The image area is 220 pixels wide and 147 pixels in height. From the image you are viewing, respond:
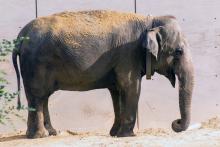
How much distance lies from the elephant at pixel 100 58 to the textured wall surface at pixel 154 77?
1.23 meters

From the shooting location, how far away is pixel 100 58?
1096 centimetres

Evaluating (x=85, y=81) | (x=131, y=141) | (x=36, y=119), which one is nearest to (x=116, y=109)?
(x=85, y=81)

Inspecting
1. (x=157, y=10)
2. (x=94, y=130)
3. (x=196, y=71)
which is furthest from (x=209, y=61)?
(x=94, y=130)

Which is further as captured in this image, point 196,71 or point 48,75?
point 196,71

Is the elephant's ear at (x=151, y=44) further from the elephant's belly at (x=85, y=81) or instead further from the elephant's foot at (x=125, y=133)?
the elephant's foot at (x=125, y=133)

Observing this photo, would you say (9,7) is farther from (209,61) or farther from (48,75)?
(209,61)

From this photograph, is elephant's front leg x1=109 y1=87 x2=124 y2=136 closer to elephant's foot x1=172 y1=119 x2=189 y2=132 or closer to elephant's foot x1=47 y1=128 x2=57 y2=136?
elephant's foot x1=47 y1=128 x2=57 y2=136

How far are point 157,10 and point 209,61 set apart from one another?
109 cm

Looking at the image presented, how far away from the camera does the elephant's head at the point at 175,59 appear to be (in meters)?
11.0

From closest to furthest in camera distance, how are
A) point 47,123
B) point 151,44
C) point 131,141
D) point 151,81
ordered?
point 131,141 < point 151,44 < point 47,123 < point 151,81

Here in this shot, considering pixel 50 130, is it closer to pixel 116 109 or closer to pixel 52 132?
pixel 52 132

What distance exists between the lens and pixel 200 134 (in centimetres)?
1008

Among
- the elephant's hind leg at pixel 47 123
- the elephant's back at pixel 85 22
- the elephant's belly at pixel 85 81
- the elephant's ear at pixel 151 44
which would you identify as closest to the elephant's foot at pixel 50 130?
the elephant's hind leg at pixel 47 123

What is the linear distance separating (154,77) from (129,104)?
1.72 meters
